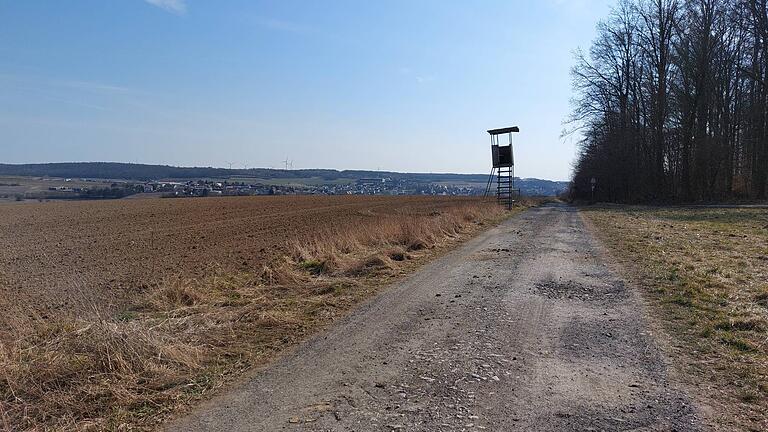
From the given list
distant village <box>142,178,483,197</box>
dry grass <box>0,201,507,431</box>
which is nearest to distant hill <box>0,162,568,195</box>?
distant village <box>142,178,483,197</box>

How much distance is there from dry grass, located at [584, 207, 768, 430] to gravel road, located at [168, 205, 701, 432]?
1.14 ft

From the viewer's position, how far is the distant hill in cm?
10894

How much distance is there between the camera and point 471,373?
16.5 ft

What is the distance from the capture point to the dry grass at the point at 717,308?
451 cm

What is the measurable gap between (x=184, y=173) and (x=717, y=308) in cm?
13373

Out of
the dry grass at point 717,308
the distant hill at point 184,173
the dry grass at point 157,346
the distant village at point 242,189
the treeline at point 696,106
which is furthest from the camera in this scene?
the distant hill at point 184,173

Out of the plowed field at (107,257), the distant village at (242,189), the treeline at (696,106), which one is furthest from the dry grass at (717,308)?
the distant village at (242,189)

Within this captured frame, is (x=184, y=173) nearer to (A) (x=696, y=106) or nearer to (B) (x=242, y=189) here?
(B) (x=242, y=189)

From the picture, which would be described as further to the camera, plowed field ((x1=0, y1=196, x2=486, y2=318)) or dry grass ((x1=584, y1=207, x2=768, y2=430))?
plowed field ((x1=0, y1=196, x2=486, y2=318))

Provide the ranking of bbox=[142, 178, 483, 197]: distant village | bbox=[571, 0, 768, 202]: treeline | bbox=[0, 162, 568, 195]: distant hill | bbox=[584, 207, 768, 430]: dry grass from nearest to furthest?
bbox=[584, 207, 768, 430]: dry grass, bbox=[571, 0, 768, 202]: treeline, bbox=[142, 178, 483, 197]: distant village, bbox=[0, 162, 568, 195]: distant hill

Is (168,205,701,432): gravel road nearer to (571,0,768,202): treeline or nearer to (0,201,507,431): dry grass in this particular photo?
(0,201,507,431): dry grass

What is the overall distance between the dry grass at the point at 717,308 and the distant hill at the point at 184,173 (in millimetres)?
73800

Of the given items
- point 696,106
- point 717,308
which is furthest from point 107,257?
point 696,106

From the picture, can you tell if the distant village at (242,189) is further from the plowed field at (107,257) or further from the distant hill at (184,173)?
the plowed field at (107,257)
